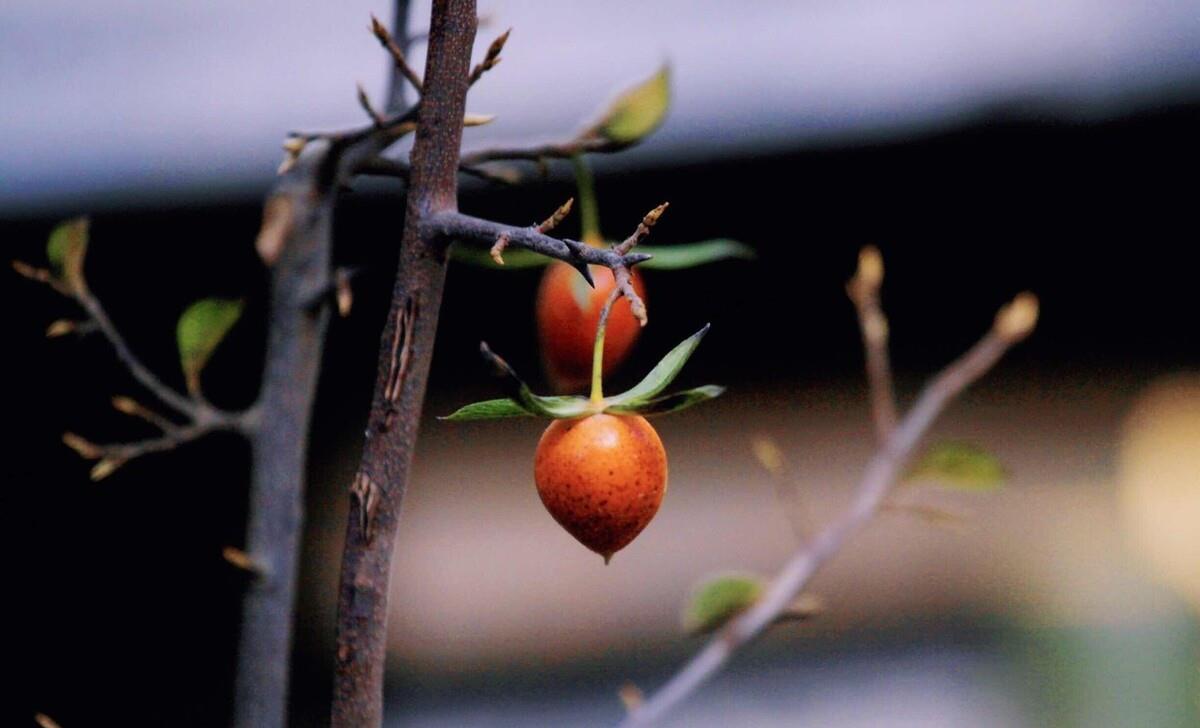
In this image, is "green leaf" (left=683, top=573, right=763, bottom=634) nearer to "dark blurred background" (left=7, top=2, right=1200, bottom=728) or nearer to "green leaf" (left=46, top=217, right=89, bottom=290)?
"green leaf" (left=46, top=217, right=89, bottom=290)

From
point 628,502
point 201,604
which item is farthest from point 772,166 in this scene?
point 628,502

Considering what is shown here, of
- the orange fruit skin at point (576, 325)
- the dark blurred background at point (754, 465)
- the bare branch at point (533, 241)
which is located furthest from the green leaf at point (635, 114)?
the dark blurred background at point (754, 465)

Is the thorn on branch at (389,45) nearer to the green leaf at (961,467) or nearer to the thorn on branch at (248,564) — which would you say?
the thorn on branch at (248,564)

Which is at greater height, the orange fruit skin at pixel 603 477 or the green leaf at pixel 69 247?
the green leaf at pixel 69 247

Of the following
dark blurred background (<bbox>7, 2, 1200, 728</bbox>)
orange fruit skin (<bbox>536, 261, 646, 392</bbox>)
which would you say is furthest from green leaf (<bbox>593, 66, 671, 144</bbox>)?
dark blurred background (<bbox>7, 2, 1200, 728</bbox>)

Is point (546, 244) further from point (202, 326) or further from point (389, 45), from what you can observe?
Answer: point (202, 326)

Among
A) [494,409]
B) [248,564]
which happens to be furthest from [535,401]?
[248,564]

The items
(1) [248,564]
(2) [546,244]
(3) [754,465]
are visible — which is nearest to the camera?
(2) [546,244]
